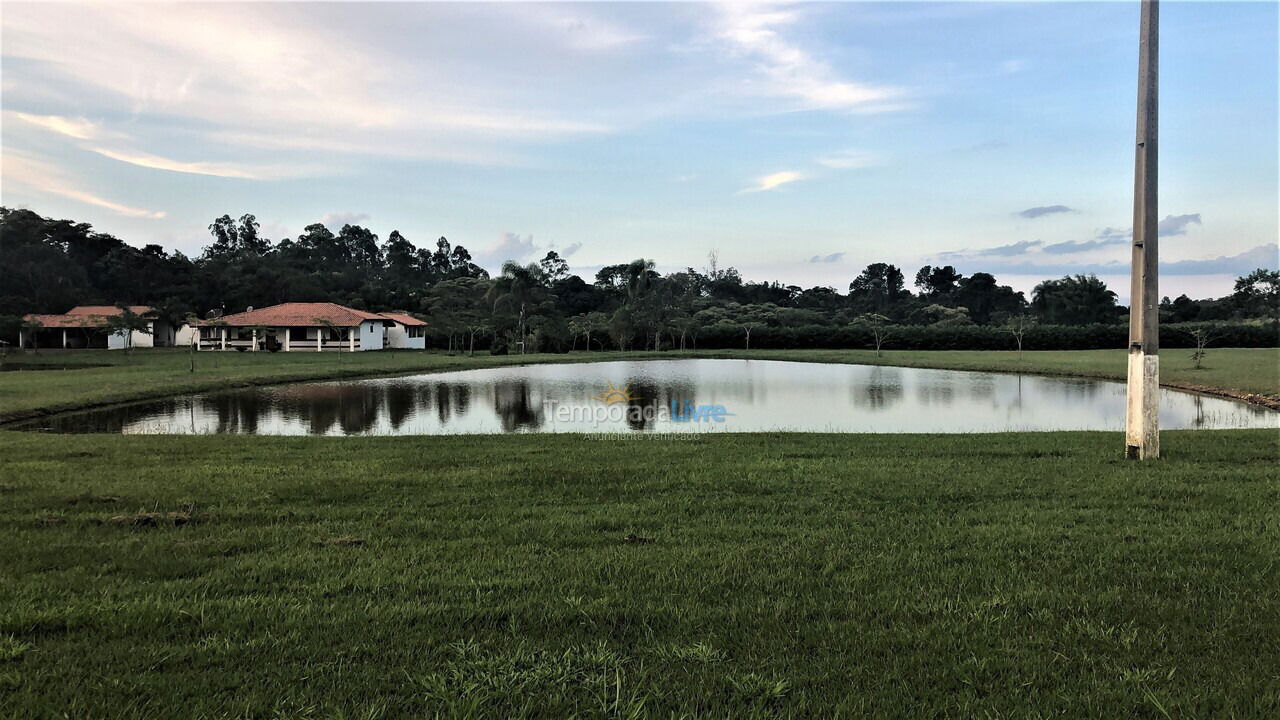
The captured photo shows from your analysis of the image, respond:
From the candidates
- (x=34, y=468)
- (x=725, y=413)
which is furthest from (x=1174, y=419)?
(x=34, y=468)

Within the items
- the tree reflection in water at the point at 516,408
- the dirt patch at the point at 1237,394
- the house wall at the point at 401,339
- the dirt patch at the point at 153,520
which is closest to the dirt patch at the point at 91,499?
the dirt patch at the point at 153,520

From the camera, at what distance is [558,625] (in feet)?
11.0

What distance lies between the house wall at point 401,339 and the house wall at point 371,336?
1660 millimetres

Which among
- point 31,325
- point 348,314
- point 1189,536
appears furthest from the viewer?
point 348,314

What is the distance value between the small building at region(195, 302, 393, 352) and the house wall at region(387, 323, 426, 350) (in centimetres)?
407

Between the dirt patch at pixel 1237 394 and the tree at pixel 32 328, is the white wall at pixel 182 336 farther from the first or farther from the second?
the dirt patch at pixel 1237 394

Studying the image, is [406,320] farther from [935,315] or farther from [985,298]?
[985,298]

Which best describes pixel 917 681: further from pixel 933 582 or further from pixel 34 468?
pixel 34 468

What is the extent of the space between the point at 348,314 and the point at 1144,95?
49307mm

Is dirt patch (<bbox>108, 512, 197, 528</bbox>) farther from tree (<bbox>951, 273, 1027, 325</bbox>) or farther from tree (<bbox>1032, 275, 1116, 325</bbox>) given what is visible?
tree (<bbox>951, 273, 1027, 325</bbox>)

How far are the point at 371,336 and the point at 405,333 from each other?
4479 millimetres

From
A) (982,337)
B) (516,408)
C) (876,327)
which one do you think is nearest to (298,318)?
(516,408)

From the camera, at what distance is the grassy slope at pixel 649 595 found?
9.04 ft

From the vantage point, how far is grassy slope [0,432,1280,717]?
2.75 m
